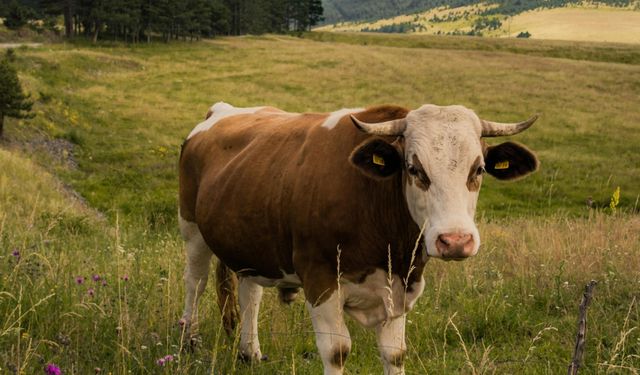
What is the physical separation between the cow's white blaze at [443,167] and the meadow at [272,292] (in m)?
0.77

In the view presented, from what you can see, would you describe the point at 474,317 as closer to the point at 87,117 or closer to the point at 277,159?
the point at 277,159

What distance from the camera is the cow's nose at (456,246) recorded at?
3.36 m

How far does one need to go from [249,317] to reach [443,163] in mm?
2914

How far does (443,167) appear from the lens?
3680 millimetres

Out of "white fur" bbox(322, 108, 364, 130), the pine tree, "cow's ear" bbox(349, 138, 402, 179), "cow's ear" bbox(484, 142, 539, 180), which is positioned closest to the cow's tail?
"white fur" bbox(322, 108, 364, 130)

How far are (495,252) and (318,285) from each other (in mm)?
5179

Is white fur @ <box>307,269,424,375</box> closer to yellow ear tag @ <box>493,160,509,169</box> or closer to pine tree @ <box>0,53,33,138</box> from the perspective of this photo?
yellow ear tag @ <box>493,160,509,169</box>

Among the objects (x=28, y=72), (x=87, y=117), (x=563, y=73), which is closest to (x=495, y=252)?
(x=87, y=117)

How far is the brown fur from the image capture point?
424 centimetres

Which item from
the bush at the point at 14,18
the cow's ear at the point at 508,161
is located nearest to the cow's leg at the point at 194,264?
the cow's ear at the point at 508,161

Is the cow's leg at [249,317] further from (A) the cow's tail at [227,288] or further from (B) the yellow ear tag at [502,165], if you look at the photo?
(B) the yellow ear tag at [502,165]

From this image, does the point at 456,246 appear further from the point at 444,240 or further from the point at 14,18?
the point at 14,18

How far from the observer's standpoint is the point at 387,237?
4230 millimetres

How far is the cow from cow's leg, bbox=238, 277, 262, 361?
0.15ft
